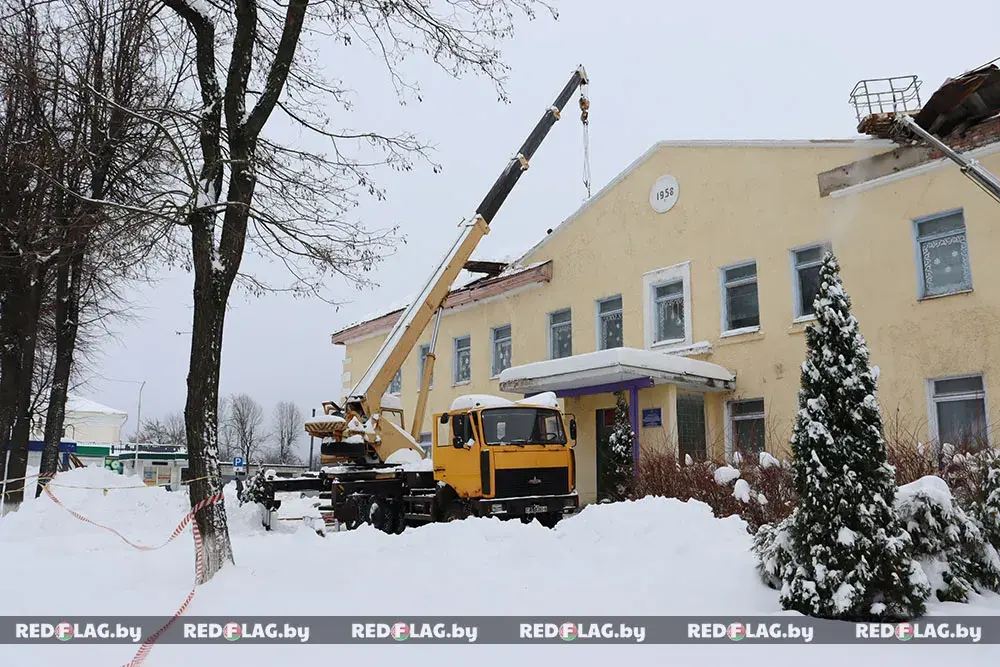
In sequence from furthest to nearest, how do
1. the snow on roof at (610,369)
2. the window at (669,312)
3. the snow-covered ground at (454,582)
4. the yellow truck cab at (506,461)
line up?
the window at (669,312)
the snow on roof at (610,369)
the yellow truck cab at (506,461)
the snow-covered ground at (454,582)

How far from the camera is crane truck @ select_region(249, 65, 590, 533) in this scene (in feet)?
45.2

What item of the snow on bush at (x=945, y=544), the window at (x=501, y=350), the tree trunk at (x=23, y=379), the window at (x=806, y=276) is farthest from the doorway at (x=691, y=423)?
the tree trunk at (x=23, y=379)

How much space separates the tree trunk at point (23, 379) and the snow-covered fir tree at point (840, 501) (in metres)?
15.0

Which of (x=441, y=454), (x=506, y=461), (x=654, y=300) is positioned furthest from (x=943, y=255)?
(x=441, y=454)

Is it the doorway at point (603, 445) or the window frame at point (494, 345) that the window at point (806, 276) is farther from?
the window frame at point (494, 345)

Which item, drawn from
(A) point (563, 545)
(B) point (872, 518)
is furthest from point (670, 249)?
(B) point (872, 518)

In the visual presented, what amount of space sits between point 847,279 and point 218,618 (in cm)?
1266

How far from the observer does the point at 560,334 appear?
2069cm

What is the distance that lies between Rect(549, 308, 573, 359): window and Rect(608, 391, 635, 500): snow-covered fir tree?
3545 millimetres

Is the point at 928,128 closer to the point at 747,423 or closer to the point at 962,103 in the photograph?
the point at 962,103

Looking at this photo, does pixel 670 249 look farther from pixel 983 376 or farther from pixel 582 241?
pixel 983 376

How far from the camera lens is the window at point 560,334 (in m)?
20.4

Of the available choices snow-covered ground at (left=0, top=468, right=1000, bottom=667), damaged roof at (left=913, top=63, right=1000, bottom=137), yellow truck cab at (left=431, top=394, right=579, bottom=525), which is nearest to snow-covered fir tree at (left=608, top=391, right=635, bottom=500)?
yellow truck cab at (left=431, top=394, right=579, bottom=525)

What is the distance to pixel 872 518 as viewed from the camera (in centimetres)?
615
